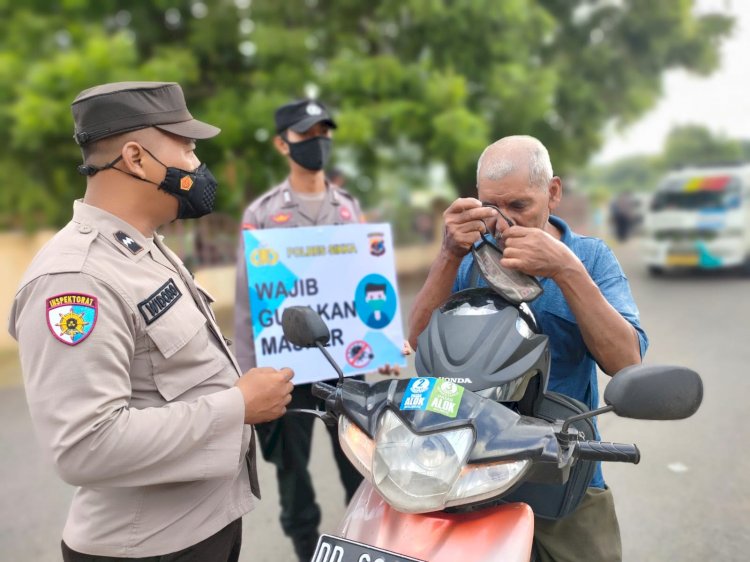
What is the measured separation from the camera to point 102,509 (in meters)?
1.63

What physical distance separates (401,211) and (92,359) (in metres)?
15.3

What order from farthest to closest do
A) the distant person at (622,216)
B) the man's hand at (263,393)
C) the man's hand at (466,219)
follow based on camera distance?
the distant person at (622,216), the man's hand at (466,219), the man's hand at (263,393)

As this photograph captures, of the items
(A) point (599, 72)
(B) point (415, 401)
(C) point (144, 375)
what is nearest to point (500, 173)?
(B) point (415, 401)

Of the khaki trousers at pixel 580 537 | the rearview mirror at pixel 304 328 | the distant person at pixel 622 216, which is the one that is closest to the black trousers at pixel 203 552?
the rearview mirror at pixel 304 328

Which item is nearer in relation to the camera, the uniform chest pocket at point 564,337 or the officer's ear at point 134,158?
the officer's ear at point 134,158

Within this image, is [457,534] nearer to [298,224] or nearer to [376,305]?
[376,305]

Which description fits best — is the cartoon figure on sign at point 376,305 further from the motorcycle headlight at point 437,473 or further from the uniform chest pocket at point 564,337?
the motorcycle headlight at point 437,473

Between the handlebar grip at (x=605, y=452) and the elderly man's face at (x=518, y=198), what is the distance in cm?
64

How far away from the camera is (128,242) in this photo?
1624 mm

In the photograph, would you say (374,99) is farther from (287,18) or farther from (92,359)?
(92,359)

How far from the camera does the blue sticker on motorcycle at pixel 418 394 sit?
145 centimetres

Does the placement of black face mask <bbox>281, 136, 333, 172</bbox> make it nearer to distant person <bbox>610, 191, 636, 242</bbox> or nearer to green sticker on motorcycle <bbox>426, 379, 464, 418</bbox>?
green sticker on motorcycle <bbox>426, 379, 464, 418</bbox>

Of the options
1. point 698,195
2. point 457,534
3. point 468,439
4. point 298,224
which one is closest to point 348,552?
point 457,534

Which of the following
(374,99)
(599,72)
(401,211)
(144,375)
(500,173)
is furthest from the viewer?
(401,211)
